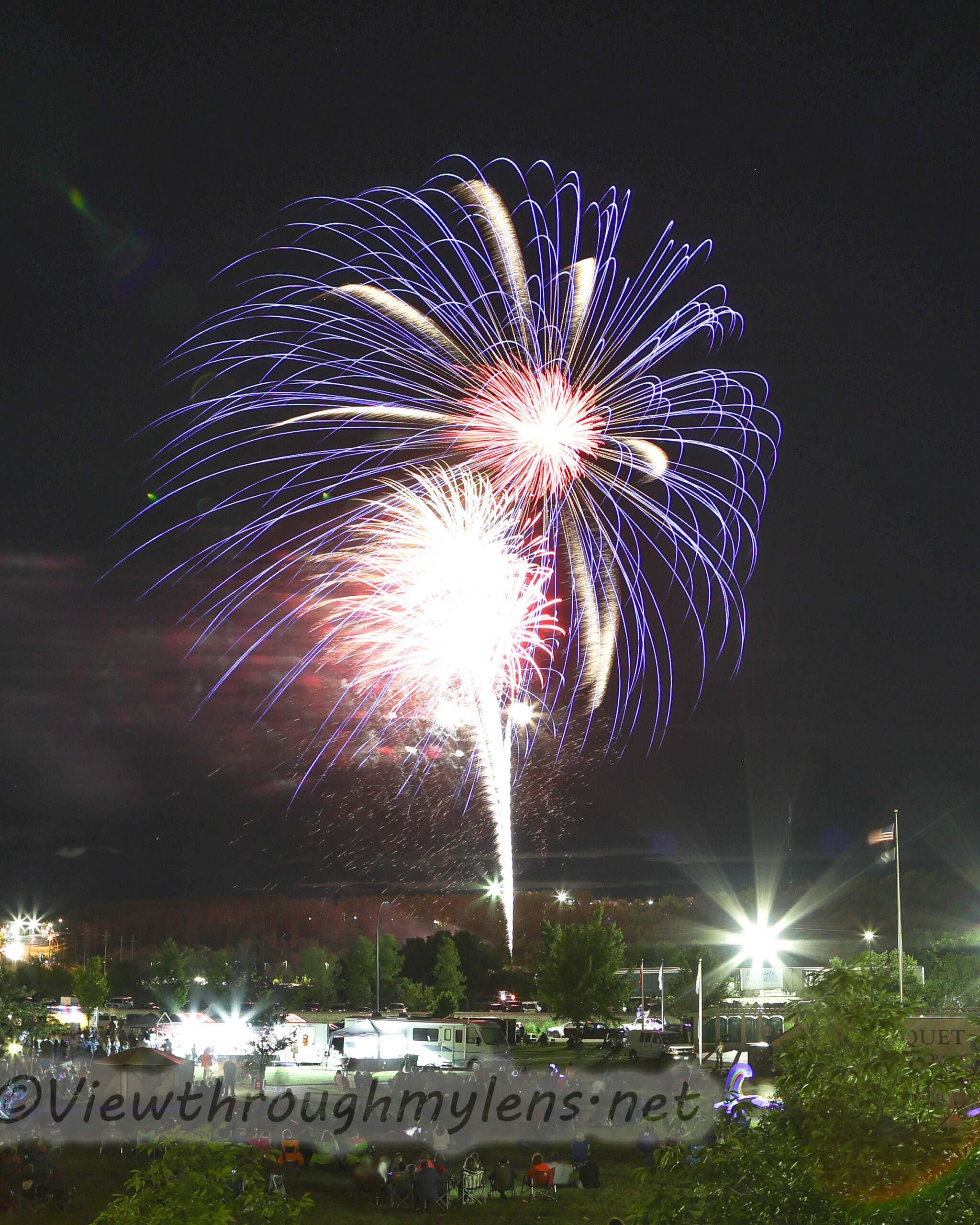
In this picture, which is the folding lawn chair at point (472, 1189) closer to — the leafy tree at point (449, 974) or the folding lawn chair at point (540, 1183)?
the folding lawn chair at point (540, 1183)

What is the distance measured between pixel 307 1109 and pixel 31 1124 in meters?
4.96

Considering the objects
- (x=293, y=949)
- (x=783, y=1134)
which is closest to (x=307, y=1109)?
(x=783, y=1134)

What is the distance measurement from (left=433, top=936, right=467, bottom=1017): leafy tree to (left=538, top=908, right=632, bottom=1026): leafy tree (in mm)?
27910

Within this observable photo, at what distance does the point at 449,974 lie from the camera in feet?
256

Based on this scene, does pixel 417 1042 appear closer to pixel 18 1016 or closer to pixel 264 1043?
pixel 264 1043

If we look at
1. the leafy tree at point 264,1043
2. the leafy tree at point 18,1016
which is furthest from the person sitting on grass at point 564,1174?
the leafy tree at point 18,1016

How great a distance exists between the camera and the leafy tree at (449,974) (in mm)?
75688

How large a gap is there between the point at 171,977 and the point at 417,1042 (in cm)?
5432

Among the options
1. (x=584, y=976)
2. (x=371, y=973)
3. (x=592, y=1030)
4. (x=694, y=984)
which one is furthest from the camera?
(x=371, y=973)

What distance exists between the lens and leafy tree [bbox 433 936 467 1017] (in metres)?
75.7

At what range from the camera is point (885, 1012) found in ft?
20.5

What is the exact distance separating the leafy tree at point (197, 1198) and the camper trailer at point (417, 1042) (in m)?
29.1

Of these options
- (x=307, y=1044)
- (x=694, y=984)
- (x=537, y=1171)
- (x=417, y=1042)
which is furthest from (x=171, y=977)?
(x=537, y=1171)

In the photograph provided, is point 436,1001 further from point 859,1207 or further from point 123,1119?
point 859,1207
